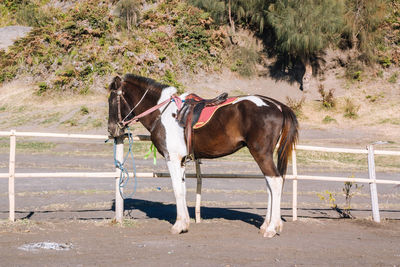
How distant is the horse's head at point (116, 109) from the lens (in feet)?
24.5

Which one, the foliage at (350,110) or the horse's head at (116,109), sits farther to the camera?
the foliage at (350,110)

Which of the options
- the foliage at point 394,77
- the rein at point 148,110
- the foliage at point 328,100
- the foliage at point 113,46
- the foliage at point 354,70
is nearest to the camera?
the rein at point 148,110

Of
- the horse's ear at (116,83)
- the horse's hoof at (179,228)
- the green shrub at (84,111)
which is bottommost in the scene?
the horse's hoof at (179,228)

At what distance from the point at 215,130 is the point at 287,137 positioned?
1129 mm

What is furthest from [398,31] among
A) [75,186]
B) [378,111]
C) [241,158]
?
[75,186]

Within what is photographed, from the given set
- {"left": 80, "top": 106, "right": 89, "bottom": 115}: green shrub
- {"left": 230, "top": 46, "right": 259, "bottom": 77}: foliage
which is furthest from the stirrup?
{"left": 230, "top": 46, "right": 259, "bottom": 77}: foliage

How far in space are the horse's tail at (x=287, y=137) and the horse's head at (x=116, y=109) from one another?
2544mm

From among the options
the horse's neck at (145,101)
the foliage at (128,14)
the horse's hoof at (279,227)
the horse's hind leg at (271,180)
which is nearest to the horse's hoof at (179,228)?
the horse's hind leg at (271,180)

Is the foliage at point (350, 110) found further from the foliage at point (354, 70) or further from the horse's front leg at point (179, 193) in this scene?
the horse's front leg at point (179, 193)

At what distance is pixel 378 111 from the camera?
27.0 m

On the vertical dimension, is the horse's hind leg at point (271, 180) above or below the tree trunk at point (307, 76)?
below

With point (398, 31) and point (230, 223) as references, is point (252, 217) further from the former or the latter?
point (398, 31)

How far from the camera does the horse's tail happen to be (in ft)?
23.2

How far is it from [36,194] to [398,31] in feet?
95.4
